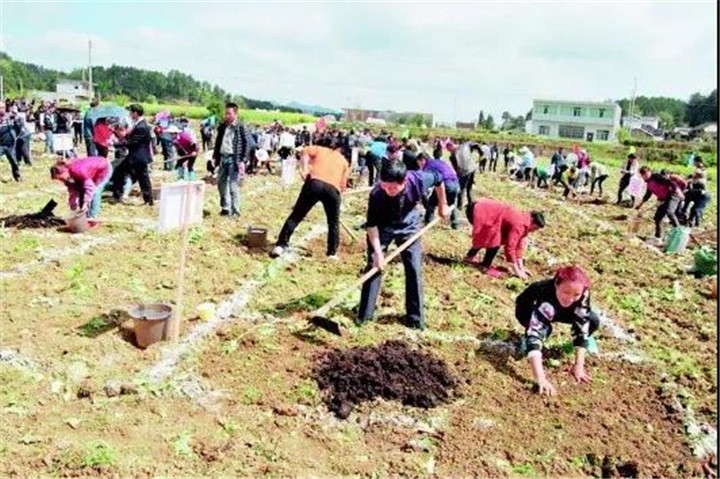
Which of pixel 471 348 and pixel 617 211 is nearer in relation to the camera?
pixel 471 348

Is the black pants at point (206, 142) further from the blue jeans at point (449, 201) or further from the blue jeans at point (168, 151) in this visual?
the blue jeans at point (449, 201)

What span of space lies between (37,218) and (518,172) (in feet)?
71.4

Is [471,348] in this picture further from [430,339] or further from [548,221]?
[548,221]

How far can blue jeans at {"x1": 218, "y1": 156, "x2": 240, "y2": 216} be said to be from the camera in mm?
10555

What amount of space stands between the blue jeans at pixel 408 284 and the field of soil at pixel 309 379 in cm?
15

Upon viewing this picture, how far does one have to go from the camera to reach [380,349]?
5328mm

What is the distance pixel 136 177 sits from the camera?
1155 cm

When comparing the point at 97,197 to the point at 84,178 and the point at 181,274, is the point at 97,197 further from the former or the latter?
the point at 181,274

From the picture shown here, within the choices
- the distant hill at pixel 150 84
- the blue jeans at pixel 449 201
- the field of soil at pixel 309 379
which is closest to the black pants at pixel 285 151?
the blue jeans at pixel 449 201

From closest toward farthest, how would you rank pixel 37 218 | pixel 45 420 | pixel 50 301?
1. pixel 45 420
2. pixel 50 301
3. pixel 37 218

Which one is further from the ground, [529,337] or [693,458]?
[529,337]

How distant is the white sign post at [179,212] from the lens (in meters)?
5.36

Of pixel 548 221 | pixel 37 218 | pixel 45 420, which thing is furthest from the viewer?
pixel 548 221

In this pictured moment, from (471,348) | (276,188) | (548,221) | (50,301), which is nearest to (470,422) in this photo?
(471,348)
